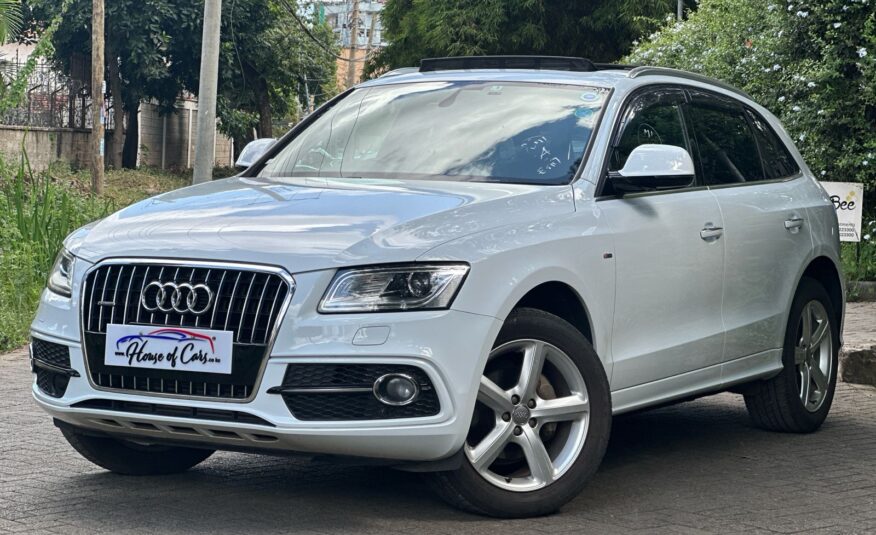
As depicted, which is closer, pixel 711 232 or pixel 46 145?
pixel 711 232

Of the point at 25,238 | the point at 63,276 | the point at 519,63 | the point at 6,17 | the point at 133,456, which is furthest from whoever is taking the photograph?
the point at 6,17

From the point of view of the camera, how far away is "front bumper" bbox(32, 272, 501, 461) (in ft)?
15.9

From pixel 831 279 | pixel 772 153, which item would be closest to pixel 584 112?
pixel 772 153

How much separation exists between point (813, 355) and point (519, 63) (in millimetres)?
2211

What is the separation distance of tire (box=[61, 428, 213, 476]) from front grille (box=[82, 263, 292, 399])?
0.79 meters

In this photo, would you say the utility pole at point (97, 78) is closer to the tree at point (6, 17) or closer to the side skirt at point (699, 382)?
the tree at point (6, 17)

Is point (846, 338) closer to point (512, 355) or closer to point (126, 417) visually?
point (512, 355)

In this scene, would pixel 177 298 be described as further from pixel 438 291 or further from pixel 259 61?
pixel 259 61

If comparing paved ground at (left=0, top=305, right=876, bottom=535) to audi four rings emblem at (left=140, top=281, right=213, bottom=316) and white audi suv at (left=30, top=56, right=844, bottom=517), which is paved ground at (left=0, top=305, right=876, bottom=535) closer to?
white audi suv at (left=30, top=56, right=844, bottom=517)

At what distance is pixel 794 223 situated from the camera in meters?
7.31

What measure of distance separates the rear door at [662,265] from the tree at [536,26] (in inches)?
1254

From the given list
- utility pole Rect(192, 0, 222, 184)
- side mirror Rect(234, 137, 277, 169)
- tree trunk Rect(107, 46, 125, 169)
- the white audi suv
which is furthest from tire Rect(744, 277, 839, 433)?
tree trunk Rect(107, 46, 125, 169)

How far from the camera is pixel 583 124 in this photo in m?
6.17

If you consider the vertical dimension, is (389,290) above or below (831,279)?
above
